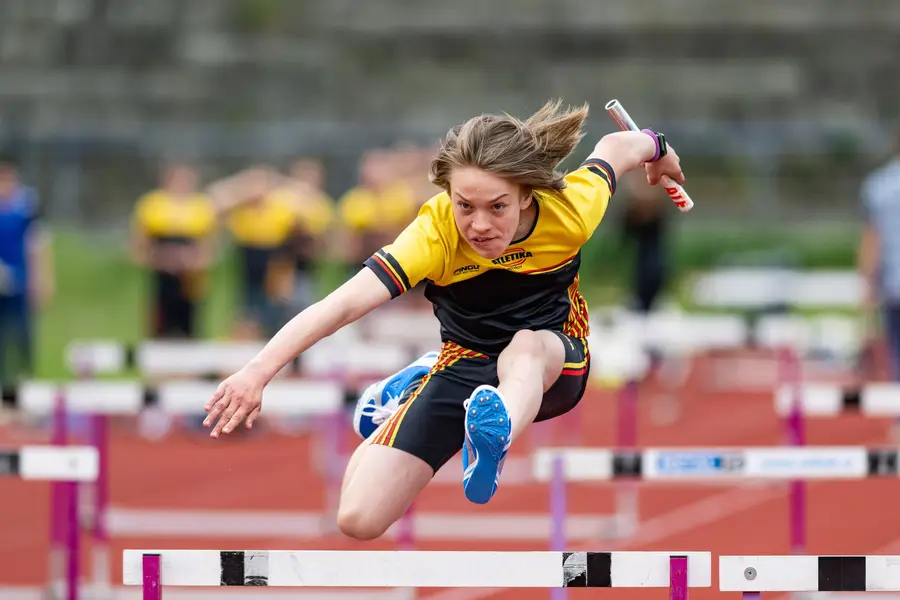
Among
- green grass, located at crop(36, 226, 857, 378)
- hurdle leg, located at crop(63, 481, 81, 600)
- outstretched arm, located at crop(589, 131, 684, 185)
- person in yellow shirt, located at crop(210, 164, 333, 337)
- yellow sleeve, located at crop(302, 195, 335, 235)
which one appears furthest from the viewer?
green grass, located at crop(36, 226, 857, 378)

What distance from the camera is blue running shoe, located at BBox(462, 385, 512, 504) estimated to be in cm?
396

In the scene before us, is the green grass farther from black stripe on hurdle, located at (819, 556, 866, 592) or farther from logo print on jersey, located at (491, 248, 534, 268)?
black stripe on hurdle, located at (819, 556, 866, 592)

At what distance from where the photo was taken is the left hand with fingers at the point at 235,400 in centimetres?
368

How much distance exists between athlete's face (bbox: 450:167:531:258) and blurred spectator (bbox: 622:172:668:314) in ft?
24.5

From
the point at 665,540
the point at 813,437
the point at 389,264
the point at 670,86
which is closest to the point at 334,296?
the point at 389,264

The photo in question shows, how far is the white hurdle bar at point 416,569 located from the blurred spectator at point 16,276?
7.74m

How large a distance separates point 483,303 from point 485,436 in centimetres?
63

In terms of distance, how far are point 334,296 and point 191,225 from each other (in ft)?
25.9

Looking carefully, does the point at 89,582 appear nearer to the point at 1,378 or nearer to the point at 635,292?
the point at 1,378

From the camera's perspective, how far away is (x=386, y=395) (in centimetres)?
479

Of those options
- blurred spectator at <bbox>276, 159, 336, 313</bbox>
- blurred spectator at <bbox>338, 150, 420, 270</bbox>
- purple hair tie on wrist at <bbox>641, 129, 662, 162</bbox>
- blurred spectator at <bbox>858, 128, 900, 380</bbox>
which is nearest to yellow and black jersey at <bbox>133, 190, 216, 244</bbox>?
blurred spectator at <bbox>276, 159, 336, 313</bbox>

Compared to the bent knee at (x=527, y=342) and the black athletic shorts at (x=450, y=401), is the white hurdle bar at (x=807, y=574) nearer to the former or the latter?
the bent knee at (x=527, y=342)

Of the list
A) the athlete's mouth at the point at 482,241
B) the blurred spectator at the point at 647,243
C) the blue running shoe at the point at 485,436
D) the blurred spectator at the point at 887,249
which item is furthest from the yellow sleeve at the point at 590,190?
the blurred spectator at the point at 647,243

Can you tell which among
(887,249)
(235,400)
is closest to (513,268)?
(235,400)
